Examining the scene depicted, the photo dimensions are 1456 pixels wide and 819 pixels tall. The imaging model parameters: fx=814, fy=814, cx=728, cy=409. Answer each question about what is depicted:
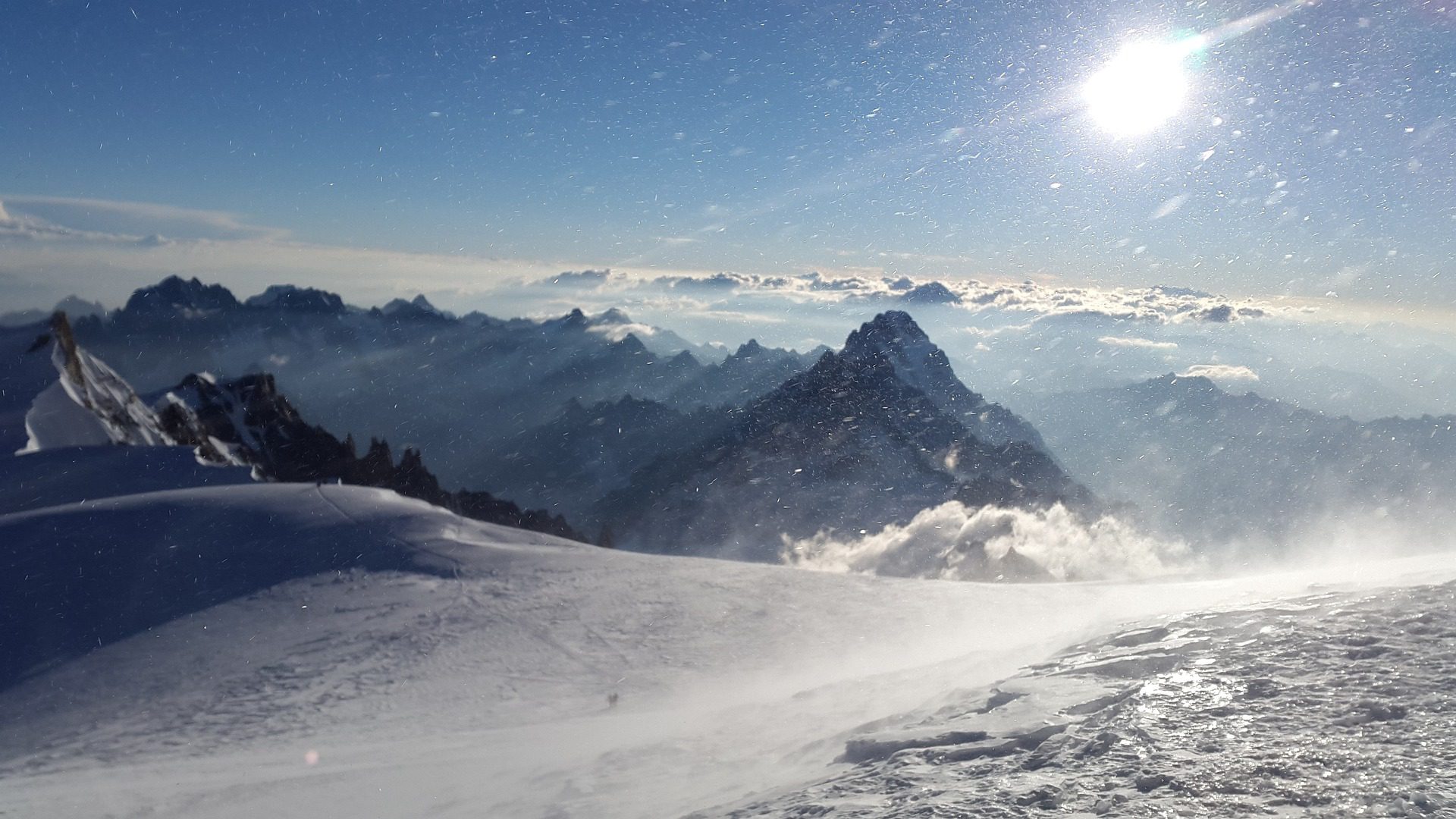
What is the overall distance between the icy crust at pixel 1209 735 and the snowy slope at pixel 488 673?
3.99ft

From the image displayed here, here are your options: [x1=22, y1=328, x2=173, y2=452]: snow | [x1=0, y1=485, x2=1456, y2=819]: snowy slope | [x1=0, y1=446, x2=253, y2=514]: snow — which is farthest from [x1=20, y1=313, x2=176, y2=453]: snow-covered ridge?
[x1=0, y1=485, x2=1456, y2=819]: snowy slope

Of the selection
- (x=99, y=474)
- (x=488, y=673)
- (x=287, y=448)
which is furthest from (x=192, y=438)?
(x=488, y=673)

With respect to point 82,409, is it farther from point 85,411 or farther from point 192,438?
point 192,438

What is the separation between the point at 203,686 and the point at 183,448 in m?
19.5

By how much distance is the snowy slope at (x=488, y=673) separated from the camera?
7.95 metres

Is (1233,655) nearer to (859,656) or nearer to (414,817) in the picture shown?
(859,656)

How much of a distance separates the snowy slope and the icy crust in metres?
1.22

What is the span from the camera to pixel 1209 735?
5.22 meters

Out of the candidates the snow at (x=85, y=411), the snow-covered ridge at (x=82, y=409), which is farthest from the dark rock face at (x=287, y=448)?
the snow-covered ridge at (x=82, y=409)

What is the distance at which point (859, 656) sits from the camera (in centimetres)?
1220

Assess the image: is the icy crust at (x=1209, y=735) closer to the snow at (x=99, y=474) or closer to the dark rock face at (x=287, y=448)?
the snow at (x=99, y=474)

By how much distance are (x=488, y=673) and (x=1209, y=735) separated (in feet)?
29.5

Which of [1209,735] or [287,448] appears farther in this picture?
[287,448]

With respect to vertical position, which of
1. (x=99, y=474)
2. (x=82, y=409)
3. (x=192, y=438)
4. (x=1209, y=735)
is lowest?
(x=192, y=438)
